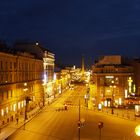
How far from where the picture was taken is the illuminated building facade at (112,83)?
91.6 m

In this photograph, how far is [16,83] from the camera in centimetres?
7462

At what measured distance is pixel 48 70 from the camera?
128 m

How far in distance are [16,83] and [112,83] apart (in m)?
27.9

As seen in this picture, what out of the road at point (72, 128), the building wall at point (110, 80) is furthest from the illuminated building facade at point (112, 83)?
the road at point (72, 128)

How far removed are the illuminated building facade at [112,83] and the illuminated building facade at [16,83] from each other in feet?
55.1

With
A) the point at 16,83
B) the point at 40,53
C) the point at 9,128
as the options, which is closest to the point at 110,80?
the point at 16,83

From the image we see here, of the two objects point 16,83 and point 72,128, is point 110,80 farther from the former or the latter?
point 72,128

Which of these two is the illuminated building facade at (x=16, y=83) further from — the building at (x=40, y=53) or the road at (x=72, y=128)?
the building at (x=40, y=53)

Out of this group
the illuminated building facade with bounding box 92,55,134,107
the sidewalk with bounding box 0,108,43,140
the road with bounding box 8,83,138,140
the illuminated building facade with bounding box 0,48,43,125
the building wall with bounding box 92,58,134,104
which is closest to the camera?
the road with bounding box 8,83,138,140

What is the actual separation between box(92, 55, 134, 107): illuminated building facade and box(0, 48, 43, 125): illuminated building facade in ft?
55.1

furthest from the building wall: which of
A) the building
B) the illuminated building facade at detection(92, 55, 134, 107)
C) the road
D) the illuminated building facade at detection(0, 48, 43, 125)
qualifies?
the building

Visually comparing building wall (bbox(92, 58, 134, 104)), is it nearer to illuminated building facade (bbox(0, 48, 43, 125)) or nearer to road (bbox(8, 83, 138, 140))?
road (bbox(8, 83, 138, 140))

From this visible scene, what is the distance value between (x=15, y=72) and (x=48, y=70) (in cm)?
5381

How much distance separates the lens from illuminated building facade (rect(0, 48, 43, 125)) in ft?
216
